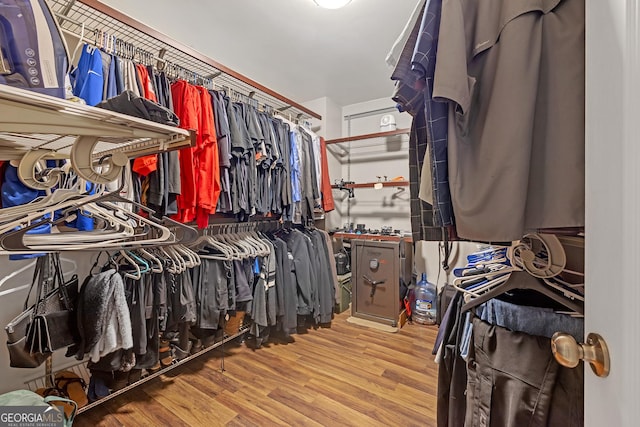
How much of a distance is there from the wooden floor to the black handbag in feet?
1.91

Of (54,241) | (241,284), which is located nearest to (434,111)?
(54,241)

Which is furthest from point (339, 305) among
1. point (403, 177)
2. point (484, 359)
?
point (484, 359)

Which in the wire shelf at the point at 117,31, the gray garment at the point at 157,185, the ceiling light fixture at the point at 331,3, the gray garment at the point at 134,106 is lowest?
the gray garment at the point at 157,185

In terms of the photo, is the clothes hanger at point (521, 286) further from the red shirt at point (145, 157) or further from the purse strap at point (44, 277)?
the purse strap at point (44, 277)

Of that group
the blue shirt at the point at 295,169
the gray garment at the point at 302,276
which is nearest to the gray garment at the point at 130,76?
the blue shirt at the point at 295,169

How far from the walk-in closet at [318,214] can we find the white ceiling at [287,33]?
2 cm

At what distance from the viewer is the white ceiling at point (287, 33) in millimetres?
1716

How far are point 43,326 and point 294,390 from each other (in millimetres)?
1345

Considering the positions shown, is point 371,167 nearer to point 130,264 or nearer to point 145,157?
point 145,157

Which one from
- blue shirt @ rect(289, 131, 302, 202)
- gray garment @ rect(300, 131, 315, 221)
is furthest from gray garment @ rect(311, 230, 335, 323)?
blue shirt @ rect(289, 131, 302, 202)

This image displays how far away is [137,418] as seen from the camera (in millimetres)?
1461

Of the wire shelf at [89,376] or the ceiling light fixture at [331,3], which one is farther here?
the ceiling light fixture at [331,3]

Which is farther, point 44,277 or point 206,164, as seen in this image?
point 206,164

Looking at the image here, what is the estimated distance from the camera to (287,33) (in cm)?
199
